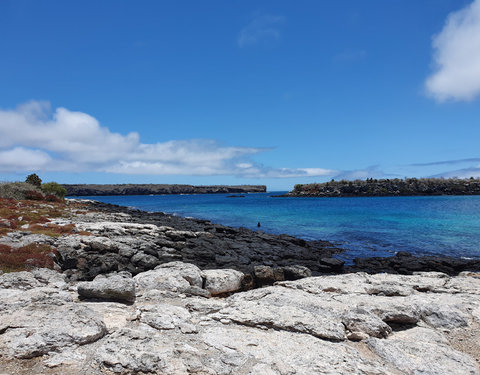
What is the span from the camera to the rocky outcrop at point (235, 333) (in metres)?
5.82

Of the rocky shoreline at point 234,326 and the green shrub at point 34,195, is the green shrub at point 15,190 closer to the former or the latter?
the green shrub at point 34,195

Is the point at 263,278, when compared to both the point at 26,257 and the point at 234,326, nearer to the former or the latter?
the point at 234,326

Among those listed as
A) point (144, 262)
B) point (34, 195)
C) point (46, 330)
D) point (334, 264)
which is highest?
point (34, 195)

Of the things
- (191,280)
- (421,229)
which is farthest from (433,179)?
(191,280)

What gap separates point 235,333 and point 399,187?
16841 centimetres

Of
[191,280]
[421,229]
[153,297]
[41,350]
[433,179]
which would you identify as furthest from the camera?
[433,179]

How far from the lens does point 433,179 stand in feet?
519

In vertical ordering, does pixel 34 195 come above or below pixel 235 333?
above

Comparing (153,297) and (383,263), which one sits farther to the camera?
(383,263)

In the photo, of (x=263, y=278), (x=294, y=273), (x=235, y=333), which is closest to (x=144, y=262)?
(x=263, y=278)

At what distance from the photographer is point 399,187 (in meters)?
154

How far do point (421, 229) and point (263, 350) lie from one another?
4188cm

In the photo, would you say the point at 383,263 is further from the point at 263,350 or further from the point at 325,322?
Answer: the point at 263,350

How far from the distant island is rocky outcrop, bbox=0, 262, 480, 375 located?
519 feet
